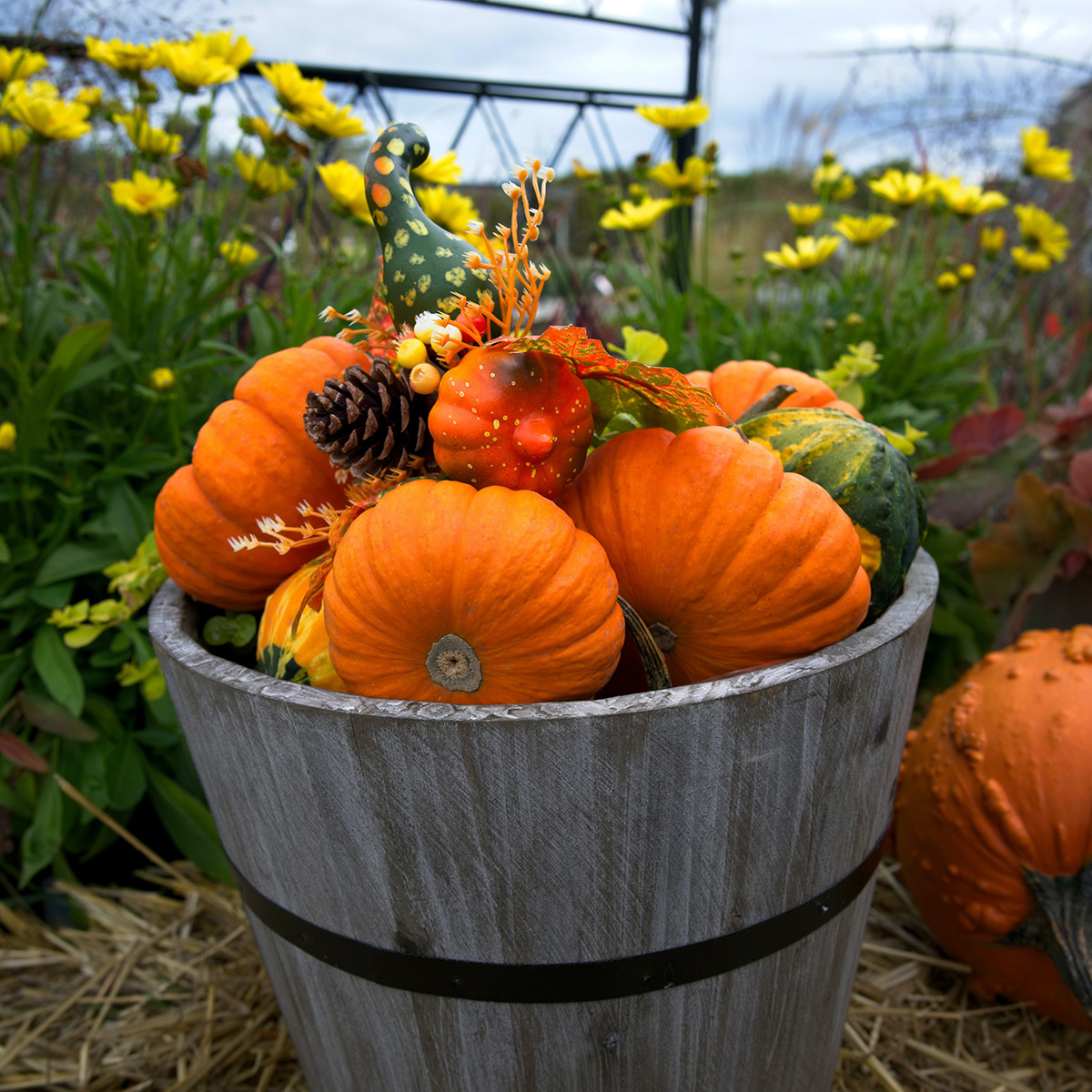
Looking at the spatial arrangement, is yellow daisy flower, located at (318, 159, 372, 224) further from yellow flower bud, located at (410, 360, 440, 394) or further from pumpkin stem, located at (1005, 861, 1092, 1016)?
pumpkin stem, located at (1005, 861, 1092, 1016)

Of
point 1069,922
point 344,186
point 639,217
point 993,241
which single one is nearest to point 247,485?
point 344,186

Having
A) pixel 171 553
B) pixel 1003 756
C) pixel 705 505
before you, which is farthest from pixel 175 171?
pixel 1003 756

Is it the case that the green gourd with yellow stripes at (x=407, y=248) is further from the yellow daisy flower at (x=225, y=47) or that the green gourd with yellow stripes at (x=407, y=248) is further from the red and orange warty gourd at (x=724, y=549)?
the yellow daisy flower at (x=225, y=47)

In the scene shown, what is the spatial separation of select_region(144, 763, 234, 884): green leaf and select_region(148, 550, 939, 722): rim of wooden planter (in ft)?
2.79

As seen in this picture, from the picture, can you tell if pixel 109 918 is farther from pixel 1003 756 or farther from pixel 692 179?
pixel 692 179

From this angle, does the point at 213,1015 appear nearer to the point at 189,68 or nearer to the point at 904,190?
the point at 189,68

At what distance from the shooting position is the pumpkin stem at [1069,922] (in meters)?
1.23

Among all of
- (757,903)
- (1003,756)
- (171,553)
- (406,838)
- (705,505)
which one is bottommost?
(1003,756)

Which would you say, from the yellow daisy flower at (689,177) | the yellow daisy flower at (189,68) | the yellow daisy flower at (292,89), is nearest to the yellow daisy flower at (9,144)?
the yellow daisy flower at (189,68)

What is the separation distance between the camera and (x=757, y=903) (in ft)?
2.88

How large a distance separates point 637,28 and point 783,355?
2277mm

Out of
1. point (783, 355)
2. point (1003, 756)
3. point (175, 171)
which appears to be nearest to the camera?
point (1003, 756)

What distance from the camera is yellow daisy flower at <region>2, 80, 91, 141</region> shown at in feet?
4.78

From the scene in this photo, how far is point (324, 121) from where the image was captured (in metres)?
1.58
